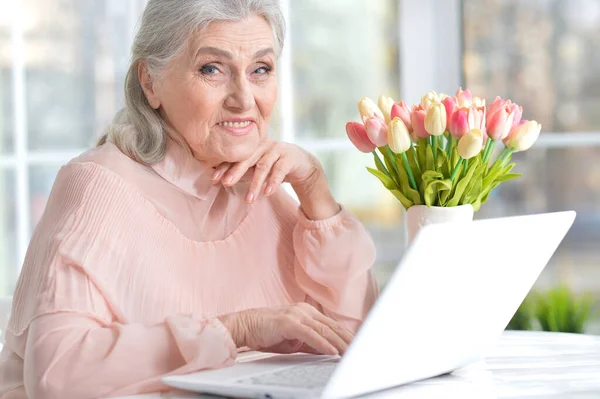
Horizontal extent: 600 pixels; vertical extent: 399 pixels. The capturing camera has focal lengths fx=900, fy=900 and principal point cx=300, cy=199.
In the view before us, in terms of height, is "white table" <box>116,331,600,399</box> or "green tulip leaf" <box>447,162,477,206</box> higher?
"green tulip leaf" <box>447,162,477,206</box>

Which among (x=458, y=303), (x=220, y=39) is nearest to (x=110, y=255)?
(x=220, y=39)

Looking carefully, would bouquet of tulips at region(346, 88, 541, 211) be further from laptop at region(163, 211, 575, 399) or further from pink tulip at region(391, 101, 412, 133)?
laptop at region(163, 211, 575, 399)

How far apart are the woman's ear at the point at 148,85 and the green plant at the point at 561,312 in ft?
6.58

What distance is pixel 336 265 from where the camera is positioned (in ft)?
6.35

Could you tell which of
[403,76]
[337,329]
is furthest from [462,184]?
[403,76]

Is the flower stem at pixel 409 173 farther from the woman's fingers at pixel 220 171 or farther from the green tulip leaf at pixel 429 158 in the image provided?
the woman's fingers at pixel 220 171

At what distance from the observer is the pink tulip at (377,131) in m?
1.63

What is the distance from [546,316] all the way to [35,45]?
2298 mm

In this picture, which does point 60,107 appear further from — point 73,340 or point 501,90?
point 73,340

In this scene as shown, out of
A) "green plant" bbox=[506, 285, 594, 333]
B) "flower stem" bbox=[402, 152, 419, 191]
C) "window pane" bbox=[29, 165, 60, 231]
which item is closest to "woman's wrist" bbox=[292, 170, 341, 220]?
"flower stem" bbox=[402, 152, 419, 191]

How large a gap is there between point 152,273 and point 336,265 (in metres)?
0.42

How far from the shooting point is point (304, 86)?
12.2 ft

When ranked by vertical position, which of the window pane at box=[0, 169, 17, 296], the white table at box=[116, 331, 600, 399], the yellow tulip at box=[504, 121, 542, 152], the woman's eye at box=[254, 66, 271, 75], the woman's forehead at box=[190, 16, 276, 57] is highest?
the woman's forehead at box=[190, 16, 276, 57]

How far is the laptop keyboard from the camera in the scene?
3.94 ft
